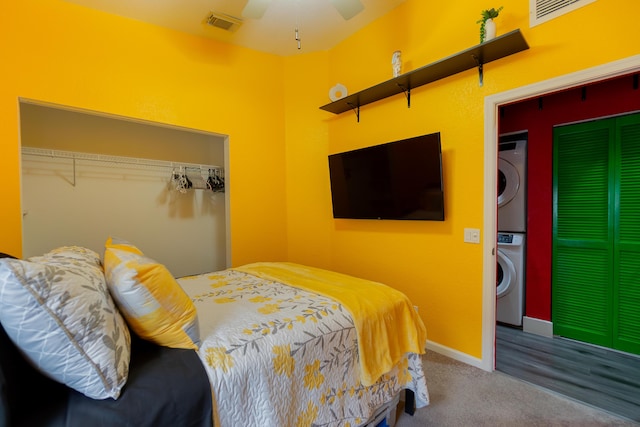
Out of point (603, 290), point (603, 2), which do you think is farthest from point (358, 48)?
point (603, 290)

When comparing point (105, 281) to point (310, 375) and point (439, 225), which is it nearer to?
point (310, 375)

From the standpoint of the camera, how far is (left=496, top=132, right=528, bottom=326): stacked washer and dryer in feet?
10.0

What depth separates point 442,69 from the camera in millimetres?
2324

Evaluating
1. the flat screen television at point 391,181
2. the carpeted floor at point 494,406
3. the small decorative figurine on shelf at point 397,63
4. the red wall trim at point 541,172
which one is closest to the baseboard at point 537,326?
the red wall trim at point 541,172

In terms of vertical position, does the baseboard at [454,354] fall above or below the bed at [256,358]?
below

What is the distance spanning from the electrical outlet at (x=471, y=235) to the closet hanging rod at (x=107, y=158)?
2859mm

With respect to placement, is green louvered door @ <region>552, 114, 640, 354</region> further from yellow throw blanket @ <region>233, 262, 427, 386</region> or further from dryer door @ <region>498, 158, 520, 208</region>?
yellow throw blanket @ <region>233, 262, 427, 386</region>

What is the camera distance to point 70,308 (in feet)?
2.74

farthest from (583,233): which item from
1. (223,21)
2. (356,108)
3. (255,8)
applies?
(223,21)

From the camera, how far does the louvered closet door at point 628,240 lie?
97.9 inches

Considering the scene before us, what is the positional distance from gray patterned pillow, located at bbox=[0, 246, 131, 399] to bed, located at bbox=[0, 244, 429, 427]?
0.01 metres

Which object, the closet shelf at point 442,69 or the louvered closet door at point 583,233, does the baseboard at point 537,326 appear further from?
the closet shelf at point 442,69

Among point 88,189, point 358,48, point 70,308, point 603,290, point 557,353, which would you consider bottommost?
point 557,353

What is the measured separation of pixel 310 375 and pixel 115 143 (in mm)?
3211
